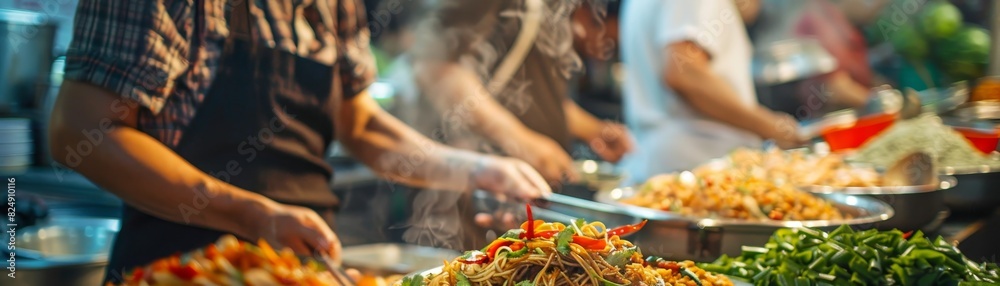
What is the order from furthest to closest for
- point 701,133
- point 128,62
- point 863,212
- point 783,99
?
point 783,99
point 701,133
point 863,212
point 128,62

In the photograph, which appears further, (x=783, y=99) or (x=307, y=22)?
(x=783, y=99)

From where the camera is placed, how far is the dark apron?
1765 mm

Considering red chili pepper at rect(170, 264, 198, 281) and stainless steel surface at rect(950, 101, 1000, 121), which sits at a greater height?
stainless steel surface at rect(950, 101, 1000, 121)

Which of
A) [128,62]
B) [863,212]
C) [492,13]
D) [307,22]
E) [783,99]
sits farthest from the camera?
[783,99]

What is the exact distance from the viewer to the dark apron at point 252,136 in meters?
1.76

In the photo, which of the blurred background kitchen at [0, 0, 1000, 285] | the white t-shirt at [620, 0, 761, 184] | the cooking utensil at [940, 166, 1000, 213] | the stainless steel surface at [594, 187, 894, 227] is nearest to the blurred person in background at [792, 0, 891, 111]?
the blurred background kitchen at [0, 0, 1000, 285]

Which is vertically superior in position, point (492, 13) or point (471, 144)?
point (492, 13)

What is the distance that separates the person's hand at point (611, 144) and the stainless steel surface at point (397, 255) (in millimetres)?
1283

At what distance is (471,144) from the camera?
2893 mm

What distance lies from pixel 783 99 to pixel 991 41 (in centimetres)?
138

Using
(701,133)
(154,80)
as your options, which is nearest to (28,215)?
(154,80)

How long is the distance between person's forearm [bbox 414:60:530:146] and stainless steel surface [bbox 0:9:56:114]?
49.0 inches

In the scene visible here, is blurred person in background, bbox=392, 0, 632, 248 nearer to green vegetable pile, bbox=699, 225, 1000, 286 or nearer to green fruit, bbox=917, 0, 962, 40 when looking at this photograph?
green vegetable pile, bbox=699, 225, 1000, 286

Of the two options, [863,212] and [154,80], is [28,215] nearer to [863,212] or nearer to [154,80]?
[154,80]
